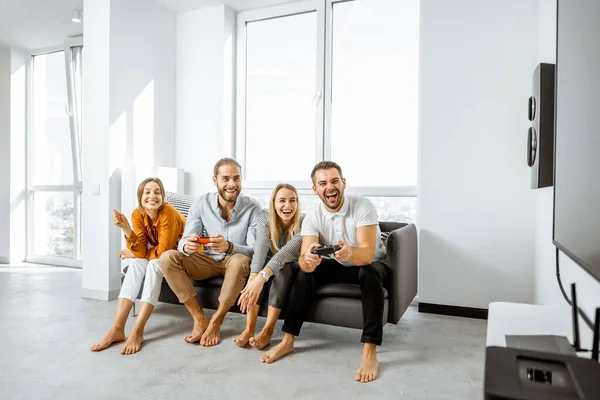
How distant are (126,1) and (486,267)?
3676 millimetres

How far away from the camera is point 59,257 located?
17.0ft

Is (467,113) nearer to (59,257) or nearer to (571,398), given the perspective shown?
(571,398)

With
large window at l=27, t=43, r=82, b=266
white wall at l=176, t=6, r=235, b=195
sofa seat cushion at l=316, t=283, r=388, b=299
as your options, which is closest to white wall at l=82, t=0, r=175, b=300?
white wall at l=176, t=6, r=235, b=195

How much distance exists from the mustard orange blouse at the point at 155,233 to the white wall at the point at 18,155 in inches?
136

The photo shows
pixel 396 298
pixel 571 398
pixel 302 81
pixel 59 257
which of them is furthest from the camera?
pixel 59 257

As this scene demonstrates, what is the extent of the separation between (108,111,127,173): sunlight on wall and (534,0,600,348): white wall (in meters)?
3.21

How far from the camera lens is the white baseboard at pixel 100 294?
11.4 ft

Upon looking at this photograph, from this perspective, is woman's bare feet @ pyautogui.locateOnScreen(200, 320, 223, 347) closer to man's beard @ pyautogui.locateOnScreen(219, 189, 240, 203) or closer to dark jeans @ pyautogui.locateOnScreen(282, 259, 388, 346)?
dark jeans @ pyautogui.locateOnScreen(282, 259, 388, 346)

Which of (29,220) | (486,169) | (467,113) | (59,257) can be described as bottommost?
(59,257)

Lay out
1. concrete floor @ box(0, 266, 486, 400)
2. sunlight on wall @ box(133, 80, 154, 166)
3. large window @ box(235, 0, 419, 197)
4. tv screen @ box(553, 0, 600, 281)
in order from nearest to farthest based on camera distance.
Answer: tv screen @ box(553, 0, 600, 281) → concrete floor @ box(0, 266, 486, 400) → large window @ box(235, 0, 419, 197) → sunlight on wall @ box(133, 80, 154, 166)

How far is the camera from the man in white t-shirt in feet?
7.13

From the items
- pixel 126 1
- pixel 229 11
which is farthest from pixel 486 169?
pixel 126 1

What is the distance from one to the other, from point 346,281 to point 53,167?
14.7ft

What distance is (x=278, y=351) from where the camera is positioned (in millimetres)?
2229
